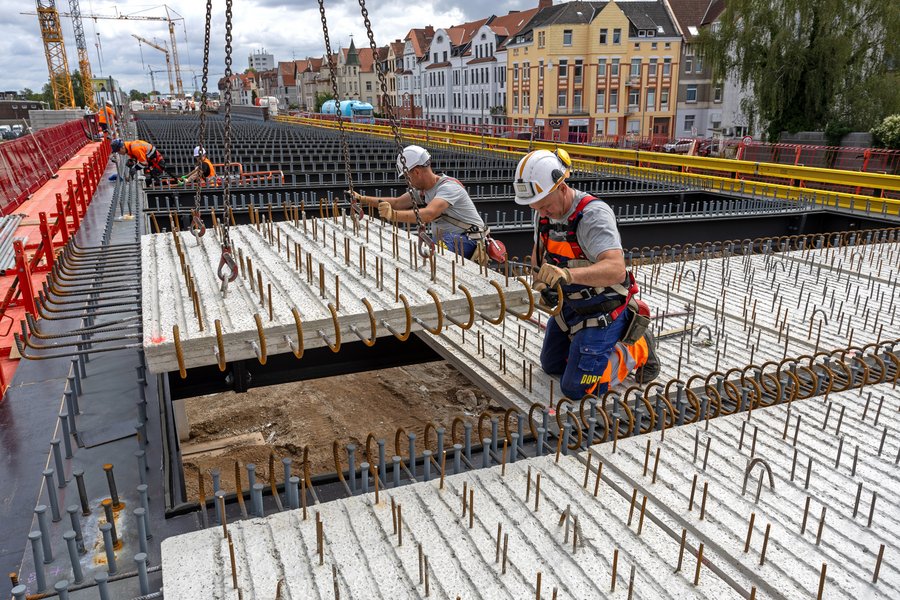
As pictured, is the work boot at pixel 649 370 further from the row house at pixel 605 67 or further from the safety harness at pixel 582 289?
the row house at pixel 605 67

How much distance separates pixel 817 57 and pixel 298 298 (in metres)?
30.6

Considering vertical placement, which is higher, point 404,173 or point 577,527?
point 404,173

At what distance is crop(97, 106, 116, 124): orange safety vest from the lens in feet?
106

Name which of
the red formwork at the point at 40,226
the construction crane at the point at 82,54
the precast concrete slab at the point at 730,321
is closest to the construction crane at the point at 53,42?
the construction crane at the point at 82,54

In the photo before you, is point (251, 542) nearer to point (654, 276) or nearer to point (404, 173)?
point (404, 173)

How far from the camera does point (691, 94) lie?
2179 inches

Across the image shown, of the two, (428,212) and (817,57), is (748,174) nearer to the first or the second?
(428,212)

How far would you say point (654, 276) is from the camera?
26.9ft

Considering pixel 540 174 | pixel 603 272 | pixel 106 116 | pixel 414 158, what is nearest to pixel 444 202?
pixel 414 158

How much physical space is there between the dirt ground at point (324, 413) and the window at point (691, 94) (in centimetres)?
5236

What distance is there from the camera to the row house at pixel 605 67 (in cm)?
5266

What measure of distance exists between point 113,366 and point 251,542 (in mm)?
2533

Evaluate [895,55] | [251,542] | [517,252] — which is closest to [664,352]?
[251,542]

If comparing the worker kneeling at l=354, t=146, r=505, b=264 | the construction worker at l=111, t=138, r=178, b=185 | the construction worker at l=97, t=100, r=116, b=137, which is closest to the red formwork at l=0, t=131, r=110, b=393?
the construction worker at l=111, t=138, r=178, b=185
